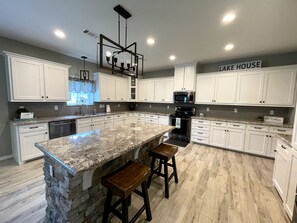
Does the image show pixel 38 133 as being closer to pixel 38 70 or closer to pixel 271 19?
pixel 38 70

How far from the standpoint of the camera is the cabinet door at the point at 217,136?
12.6 ft

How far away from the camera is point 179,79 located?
463 centimetres

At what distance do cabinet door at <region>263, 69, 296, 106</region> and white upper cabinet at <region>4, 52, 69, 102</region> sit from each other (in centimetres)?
547

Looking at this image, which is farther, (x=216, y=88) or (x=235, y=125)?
(x=216, y=88)

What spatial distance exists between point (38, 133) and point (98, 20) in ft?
8.97

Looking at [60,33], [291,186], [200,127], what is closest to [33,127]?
[60,33]

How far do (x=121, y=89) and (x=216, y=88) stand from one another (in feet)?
11.6

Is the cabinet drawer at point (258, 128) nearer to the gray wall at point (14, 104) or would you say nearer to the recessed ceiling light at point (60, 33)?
the recessed ceiling light at point (60, 33)

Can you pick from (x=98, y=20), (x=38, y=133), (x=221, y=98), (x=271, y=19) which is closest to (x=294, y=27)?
(x=271, y=19)

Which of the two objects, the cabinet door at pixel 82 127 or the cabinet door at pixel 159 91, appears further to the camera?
the cabinet door at pixel 159 91

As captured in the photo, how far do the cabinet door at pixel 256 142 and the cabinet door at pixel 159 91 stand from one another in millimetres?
2975

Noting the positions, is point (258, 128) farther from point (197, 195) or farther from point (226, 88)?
point (197, 195)

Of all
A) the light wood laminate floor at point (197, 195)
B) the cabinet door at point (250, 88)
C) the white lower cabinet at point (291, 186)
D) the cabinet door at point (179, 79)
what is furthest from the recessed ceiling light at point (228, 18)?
the light wood laminate floor at point (197, 195)

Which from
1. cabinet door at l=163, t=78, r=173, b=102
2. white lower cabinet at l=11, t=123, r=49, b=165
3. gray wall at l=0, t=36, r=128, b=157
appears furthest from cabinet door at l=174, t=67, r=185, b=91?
white lower cabinet at l=11, t=123, r=49, b=165
